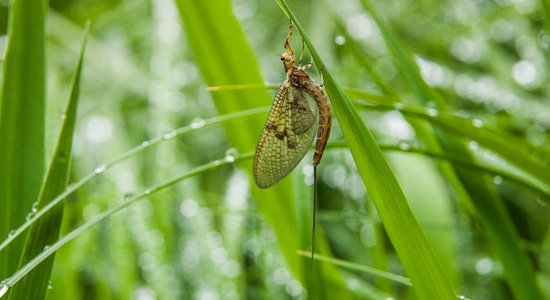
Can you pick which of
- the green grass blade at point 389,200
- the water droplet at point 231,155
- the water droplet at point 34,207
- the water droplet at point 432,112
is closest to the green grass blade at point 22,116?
the water droplet at point 34,207

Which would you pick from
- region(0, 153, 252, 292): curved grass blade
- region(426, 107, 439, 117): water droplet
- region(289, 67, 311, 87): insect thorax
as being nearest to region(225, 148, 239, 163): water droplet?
region(0, 153, 252, 292): curved grass blade

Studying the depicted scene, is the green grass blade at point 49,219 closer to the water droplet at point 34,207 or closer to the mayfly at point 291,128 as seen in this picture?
the water droplet at point 34,207

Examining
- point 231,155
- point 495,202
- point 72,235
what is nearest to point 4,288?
point 72,235

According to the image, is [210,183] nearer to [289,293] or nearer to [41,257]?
[289,293]

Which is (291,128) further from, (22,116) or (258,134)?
(22,116)

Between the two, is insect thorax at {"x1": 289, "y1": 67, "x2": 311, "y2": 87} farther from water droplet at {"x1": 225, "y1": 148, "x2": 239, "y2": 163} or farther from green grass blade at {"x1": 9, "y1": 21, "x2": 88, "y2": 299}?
green grass blade at {"x1": 9, "y1": 21, "x2": 88, "y2": 299}

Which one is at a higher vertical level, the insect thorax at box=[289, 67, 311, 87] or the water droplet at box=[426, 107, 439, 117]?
the insect thorax at box=[289, 67, 311, 87]
